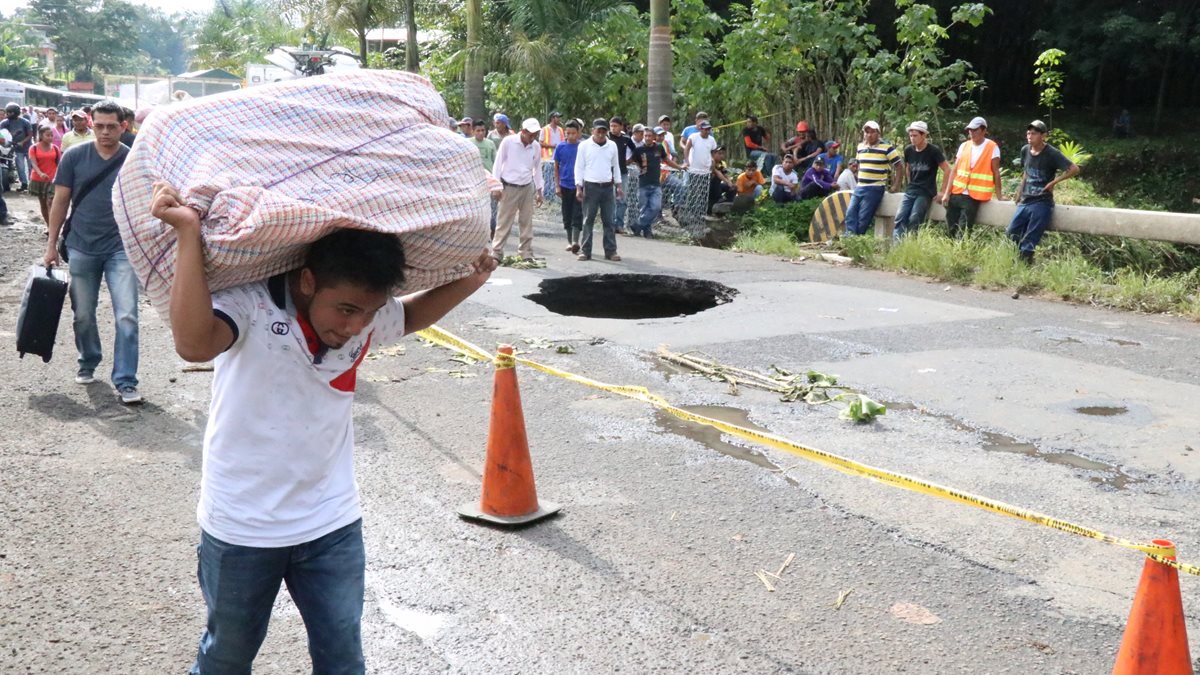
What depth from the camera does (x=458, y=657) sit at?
3.58 meters

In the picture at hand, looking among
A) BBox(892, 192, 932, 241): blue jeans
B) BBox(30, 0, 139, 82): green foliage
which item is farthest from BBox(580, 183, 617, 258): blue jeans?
BBox(30, 0, 139, 82): green foliage

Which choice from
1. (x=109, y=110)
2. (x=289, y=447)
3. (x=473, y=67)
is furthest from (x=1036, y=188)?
(x=473, y=67)

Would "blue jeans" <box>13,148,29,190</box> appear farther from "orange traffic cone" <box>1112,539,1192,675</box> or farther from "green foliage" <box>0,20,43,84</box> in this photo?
"green foliage" <box>0,20,43,84</box>

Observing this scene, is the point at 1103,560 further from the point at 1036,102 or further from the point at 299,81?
the point at 1036,102

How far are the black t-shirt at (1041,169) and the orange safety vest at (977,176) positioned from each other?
2.56ft

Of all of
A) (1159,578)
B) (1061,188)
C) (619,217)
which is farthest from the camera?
(1061,188)

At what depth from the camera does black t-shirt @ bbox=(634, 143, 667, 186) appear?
55.2 feet

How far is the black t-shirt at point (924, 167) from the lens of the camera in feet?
Answer: 43.7

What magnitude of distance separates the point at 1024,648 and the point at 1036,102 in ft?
104

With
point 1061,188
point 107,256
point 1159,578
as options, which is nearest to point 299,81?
point 1159,578

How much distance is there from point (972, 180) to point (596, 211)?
4510mm

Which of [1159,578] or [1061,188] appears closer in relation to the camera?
[1159,578]

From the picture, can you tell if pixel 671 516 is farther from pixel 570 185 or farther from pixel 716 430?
pixel 570 185

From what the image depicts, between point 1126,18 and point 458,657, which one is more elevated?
point 1126,18
